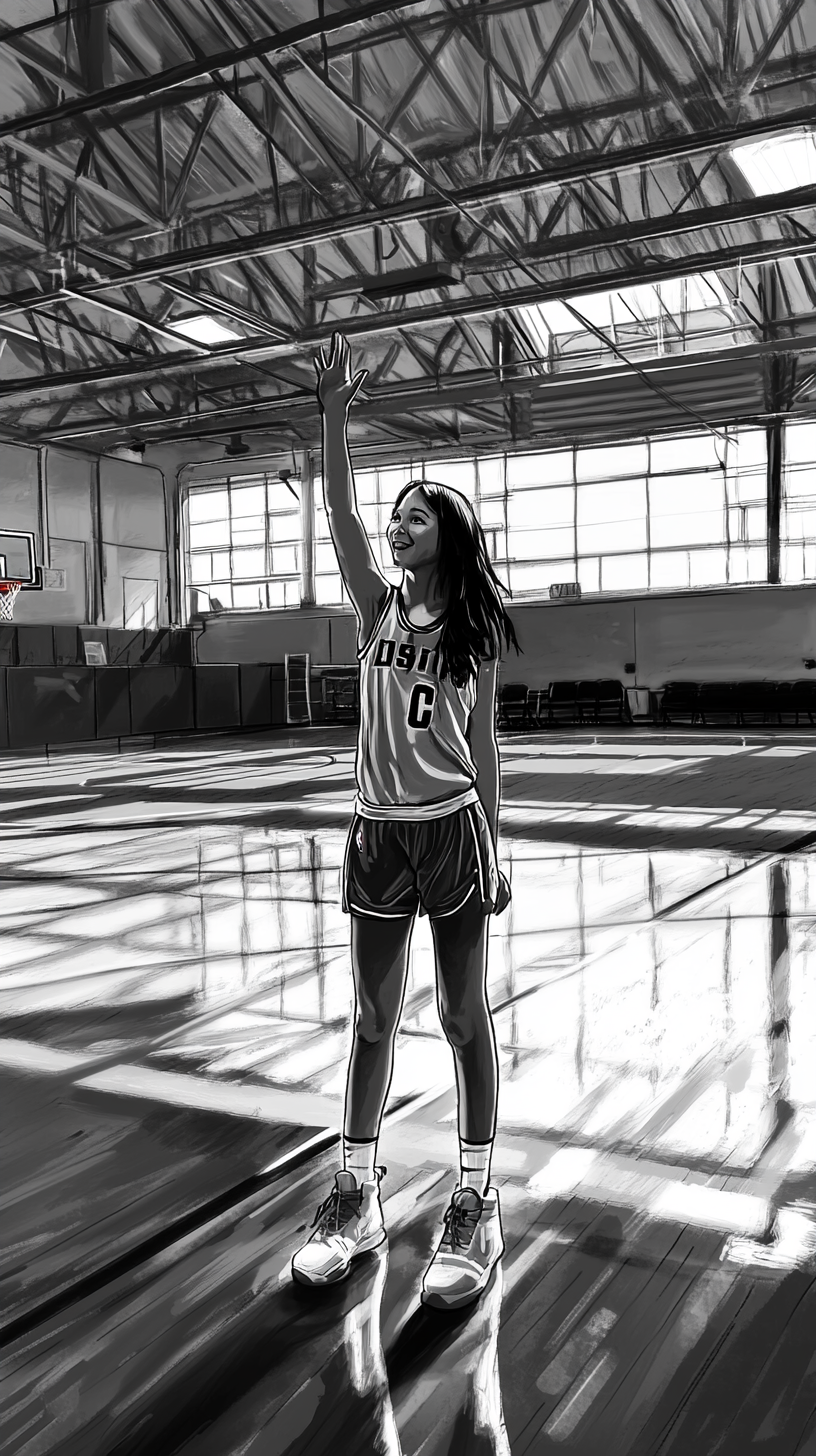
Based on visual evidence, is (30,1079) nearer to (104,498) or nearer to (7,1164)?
(7,1164)

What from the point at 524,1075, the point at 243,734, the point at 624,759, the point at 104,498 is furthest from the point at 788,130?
the point at 104,498

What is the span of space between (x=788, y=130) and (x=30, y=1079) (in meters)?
10.3

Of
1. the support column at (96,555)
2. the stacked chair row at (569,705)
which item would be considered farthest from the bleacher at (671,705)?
the support column at (96,555)

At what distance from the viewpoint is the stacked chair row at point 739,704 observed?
19.6 metres

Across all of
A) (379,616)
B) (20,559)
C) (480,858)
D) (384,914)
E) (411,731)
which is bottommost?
(384,914)

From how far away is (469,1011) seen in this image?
215 cm

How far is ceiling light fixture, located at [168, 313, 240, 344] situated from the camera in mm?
17125

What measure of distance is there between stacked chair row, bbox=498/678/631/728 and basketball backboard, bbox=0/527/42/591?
887 centimetres

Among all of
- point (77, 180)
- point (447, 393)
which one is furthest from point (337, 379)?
point (447, 393)

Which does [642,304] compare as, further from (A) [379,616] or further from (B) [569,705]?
(A) [379,616]

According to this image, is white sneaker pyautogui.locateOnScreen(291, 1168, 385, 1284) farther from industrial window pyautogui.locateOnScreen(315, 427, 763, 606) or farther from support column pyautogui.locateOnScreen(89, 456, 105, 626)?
support column pyautogui.locateOnScreen(89, 456, 105, 626)

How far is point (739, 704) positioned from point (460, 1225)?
62.3ft

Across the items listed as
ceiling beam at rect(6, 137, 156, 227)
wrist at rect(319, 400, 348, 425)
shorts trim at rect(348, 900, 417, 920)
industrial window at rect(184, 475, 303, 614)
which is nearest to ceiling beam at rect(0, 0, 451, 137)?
ceiling beam at rect(6, 137, 156, 227)

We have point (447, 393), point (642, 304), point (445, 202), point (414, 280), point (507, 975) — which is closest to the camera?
point (507, 975)
